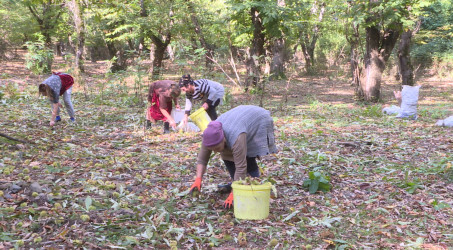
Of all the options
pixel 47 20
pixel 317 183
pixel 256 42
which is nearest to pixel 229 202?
pixel 317 183

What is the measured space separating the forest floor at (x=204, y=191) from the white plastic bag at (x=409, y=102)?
1.12 metres

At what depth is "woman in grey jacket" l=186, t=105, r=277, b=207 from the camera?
3.43 m

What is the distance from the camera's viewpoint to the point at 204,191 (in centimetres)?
429

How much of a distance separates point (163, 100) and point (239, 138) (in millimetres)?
4080

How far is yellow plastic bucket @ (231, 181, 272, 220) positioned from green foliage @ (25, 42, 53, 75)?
12592 millimetres

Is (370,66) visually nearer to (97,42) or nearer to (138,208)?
(138,208)

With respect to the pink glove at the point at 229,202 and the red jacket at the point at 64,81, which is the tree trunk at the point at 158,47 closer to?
the red jacket at the point at 64,81

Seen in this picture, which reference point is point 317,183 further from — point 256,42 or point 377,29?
point 256,42

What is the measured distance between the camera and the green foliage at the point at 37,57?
13.9 meters

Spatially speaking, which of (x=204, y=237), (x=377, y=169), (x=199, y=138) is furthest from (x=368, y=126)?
(x=204, y=237)

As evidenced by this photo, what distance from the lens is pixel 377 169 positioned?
206 inches

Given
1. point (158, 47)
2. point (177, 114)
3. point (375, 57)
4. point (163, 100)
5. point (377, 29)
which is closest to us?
point (163, 100)

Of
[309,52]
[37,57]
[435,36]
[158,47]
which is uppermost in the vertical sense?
[435,36]

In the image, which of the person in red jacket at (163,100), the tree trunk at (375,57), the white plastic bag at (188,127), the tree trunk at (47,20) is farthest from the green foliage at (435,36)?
the person in red jacket at (163,100)
